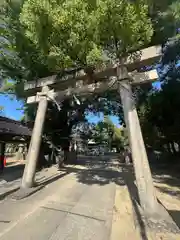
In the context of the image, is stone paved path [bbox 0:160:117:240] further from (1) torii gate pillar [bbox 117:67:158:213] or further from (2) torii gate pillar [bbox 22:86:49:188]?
(1) torii gate pillar [bbox 117:67:158:213]

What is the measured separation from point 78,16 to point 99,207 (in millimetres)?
4626

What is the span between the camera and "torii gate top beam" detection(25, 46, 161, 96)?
485cm

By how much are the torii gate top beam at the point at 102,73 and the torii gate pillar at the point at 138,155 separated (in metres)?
0.34

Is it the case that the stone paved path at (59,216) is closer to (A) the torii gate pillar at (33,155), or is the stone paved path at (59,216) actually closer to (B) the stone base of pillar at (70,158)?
(A) the torii gate pillar at (33,155)

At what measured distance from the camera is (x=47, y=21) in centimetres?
485

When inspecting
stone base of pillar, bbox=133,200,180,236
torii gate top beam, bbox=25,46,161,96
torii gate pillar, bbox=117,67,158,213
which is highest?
torii gate top beam, bbox=25,46,161,96

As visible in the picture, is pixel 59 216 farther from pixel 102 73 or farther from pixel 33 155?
pixel 102 73

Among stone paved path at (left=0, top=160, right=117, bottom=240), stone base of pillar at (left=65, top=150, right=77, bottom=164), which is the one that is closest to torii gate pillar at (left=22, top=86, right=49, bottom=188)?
stone paved path at (left=0, top=160, right=117, bottom=240)

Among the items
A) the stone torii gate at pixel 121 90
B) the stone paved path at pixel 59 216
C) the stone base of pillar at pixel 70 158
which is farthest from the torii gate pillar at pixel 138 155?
the stone base of pillar at pixel 70 158

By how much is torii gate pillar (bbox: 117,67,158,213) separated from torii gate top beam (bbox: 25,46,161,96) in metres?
0.34

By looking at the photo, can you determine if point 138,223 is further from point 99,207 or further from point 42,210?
point 42,210

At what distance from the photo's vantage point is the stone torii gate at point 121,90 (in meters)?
4.25

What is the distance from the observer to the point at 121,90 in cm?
500

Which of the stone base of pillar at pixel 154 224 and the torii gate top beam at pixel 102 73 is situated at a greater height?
the torii gate top beam at pixel 102 73
